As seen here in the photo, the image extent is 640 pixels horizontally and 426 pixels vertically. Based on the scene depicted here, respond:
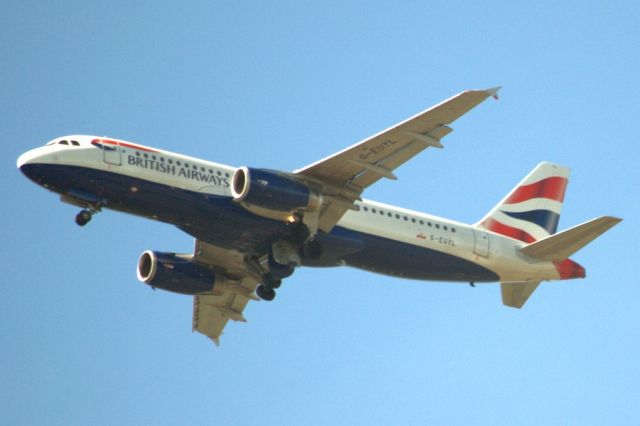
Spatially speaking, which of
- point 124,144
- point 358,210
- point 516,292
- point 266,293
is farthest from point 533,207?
point 124,144

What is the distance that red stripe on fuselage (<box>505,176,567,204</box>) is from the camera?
5569 cm

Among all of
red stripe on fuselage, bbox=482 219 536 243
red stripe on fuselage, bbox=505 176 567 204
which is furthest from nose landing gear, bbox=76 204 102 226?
red stripe on fuselage, bbox=505 176 567 204

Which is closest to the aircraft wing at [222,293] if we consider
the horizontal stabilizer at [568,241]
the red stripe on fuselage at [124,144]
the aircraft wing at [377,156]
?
the aircraft wing at [377,156]

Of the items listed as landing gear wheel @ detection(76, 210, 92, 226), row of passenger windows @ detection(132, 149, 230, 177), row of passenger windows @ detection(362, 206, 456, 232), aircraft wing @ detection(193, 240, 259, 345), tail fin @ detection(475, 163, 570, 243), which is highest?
tail fin @ detection(475, 163, 570, 243)

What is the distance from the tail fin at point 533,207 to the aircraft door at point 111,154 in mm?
16561

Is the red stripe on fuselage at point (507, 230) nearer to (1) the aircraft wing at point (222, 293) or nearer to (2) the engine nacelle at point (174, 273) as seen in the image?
(1) the aircraft wing at point (222, 293)

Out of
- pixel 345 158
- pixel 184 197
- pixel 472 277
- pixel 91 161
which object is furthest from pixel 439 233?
pixel 91 161

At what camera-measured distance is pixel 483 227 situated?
177ft

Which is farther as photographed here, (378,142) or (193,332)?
(193,332)

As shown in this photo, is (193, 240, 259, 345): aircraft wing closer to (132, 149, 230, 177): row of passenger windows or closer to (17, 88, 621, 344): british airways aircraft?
(17, 88, 621, 344): british airways aircraft

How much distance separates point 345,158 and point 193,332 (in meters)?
15.5

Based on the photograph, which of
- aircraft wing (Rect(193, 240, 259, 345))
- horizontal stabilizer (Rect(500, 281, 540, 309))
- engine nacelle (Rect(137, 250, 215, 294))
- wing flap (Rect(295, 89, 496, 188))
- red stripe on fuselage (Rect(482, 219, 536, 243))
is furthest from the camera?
red stripe on fuselage (Rect(482, 219, 536, 243))

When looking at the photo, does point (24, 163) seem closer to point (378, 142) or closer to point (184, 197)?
point (184, 197)

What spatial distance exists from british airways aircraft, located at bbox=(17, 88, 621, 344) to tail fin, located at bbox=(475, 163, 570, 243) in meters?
0.06
